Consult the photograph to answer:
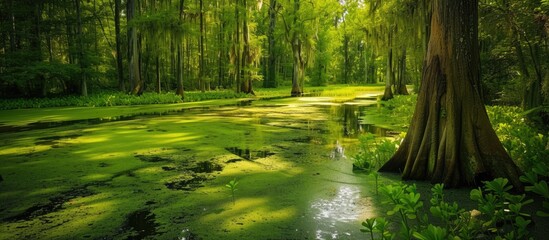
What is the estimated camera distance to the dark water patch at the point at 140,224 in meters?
3.07

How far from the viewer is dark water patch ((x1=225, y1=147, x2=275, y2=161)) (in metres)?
6.19

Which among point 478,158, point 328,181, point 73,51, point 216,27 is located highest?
point 216,27

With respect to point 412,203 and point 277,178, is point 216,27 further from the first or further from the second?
point 412,203

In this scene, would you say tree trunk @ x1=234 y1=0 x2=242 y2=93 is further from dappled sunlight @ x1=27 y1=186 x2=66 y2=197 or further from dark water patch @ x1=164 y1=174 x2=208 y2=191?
dappled sunlight @ x1=27 y1=186 x2=66 y2=197

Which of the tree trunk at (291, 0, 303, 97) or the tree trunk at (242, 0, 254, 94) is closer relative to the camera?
the tree trunk at (242, 0, 254, 94)

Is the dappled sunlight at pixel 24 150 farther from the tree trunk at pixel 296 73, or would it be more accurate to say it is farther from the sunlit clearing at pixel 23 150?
the tree trunk at pixel 296 73

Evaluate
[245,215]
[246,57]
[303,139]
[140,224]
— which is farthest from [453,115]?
[246,57]

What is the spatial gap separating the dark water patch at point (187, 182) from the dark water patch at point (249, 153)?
1.32m

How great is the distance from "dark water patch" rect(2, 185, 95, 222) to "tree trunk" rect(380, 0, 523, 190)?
407cm

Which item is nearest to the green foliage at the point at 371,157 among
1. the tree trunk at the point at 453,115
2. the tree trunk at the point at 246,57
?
the tree trunk at the point at 453,115

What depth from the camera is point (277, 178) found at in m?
4.84

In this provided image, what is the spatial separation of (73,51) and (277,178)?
19809 millimetres

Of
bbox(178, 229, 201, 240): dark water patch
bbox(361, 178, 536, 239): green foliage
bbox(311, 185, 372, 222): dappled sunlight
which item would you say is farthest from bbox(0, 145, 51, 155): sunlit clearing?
bbox(361, 178, 536, 239): green foliage

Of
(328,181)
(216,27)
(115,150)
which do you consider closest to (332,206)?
(328,181)
